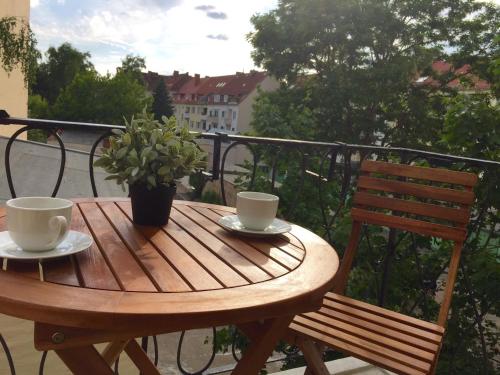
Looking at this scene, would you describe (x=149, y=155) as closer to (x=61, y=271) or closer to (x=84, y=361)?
(x=61, y=271)

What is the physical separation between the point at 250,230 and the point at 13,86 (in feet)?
61.8

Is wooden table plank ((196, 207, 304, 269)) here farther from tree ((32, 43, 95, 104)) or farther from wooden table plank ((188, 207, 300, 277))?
tree ((32, 43, 95, 104))

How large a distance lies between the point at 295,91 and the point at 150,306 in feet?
45.4

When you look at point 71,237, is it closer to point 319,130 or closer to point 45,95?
point 319,130

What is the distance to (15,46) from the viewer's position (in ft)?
35.5

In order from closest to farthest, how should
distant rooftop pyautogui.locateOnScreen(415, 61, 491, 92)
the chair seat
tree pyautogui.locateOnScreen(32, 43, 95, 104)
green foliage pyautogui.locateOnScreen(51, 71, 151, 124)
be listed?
the chair seat, distant rooftop pyautogui.locateOnScreen(415, 61, 491, 92), green foliage pyautogui.locateOnScreen(51, 71, 151, 124), tree pyautogui.locateOnScreen(32, 43, 95, 104)

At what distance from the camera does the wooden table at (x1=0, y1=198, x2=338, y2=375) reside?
84cm

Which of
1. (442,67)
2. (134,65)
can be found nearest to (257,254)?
(442,67)

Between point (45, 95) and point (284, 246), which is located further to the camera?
point (45, 95)

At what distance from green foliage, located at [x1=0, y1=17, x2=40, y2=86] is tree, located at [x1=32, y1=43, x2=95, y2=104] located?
117 feet

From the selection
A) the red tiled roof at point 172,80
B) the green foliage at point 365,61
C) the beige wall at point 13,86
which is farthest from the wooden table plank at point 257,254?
the red tiled roof at point 172,80

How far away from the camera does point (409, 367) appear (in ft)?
4.81

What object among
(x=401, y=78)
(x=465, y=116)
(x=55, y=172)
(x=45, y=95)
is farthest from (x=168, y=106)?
(x=465, y=116)

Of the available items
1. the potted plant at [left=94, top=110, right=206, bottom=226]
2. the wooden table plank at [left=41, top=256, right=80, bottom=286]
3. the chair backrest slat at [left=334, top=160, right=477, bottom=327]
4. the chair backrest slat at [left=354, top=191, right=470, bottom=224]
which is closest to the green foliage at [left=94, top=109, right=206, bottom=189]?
the potted plant at [left=94, top=110, right=206, bottom=226]
